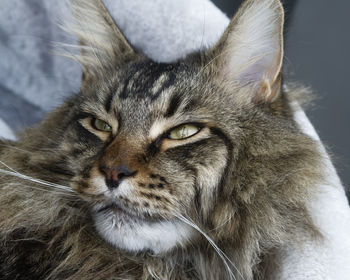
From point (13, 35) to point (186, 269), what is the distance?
1.28m

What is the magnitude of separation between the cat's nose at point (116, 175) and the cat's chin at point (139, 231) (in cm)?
7

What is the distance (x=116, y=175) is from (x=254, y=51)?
20.6 inches

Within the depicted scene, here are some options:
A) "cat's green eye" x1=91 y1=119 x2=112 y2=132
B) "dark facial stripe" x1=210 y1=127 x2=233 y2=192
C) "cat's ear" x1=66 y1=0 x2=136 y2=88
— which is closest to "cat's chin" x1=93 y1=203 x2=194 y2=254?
"dark facial stripe" x1=210 y1=127 x2=233 y2=192

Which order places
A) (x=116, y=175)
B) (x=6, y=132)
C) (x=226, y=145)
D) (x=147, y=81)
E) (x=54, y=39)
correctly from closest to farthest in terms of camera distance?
(x=116, y=175) < (x=226, y=145) < (x=147, y=81) < (x=6, y=132) < (x=54, y=39)

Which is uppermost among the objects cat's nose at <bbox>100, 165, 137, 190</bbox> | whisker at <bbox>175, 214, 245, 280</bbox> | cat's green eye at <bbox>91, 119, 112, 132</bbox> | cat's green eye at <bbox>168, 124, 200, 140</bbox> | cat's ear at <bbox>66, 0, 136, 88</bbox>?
cat's ear at <bbox>66, 0, 136, 88</bbox>

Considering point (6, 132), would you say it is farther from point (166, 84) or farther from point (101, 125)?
point (166, 84)

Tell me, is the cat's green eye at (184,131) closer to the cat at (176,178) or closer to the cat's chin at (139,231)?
the cat at (176,178)

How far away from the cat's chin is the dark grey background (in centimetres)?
104

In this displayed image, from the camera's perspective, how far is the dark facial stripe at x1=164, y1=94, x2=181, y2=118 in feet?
3.55

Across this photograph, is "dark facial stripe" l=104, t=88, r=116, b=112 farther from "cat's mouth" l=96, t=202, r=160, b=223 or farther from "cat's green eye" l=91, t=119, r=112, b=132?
"cat's mouth" l=96, t=202, r=160, b=223

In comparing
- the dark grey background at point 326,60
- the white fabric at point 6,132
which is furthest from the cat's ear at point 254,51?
the white fabric at point 6,132

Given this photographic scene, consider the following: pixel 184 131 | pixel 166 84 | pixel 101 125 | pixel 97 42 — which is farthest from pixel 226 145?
pixel 97 42

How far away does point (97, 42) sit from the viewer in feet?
4.64

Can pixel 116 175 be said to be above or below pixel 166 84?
below
